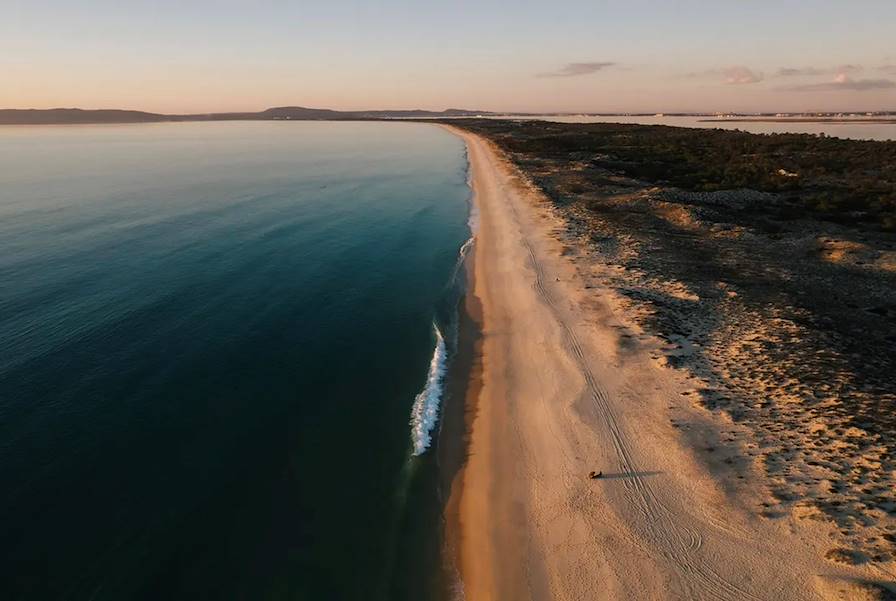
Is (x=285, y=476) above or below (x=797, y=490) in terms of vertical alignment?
below

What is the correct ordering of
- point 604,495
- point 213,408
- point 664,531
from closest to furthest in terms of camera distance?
point 664,531 < point 604,495 < point 213,408

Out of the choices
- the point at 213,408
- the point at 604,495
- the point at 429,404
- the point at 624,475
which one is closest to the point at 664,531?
the point at 604,495

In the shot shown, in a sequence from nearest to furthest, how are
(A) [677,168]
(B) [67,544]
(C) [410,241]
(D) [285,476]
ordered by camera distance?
1. (B) [67,544]
2. (D) [285,476]
3. (C) [410,241]
4. (A) [677,168]

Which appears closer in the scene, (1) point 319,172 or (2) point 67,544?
(2) point 67,544

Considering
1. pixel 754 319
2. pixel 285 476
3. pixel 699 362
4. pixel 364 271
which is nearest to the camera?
pixel 285 476

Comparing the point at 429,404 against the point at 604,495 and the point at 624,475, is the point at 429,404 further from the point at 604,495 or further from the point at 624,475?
the point at 624,475

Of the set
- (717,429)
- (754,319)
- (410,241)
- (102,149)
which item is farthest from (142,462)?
(102,149)

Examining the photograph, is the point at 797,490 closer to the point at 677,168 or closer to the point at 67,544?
the point at 67,544
